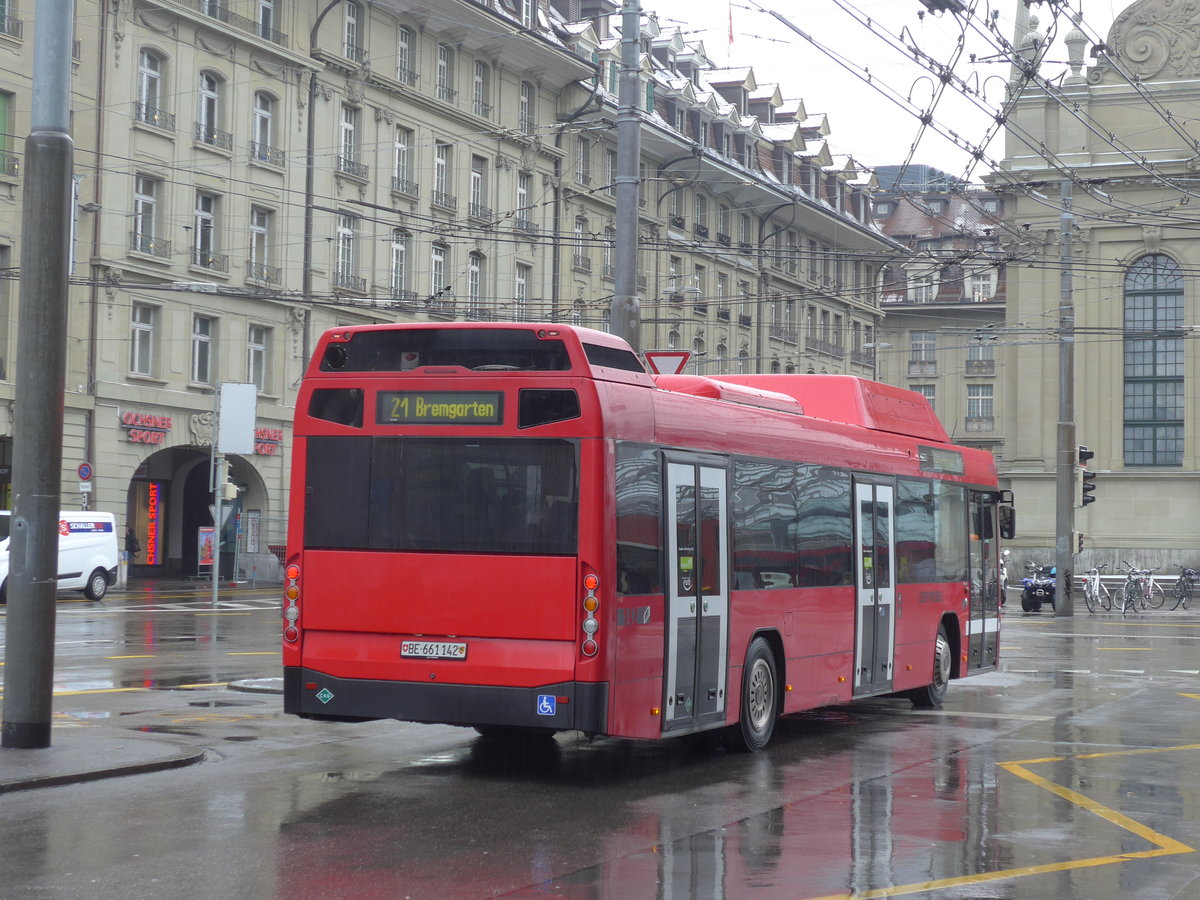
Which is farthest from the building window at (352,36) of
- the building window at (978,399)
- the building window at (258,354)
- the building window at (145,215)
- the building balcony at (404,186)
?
the building window at (978,399)

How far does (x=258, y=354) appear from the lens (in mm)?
45281

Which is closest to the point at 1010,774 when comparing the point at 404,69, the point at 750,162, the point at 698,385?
the point at 698,385

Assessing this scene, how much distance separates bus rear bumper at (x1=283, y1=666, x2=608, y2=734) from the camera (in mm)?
10070

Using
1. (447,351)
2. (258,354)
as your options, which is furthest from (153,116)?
(447,351)

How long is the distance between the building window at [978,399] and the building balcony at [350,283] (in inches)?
2255

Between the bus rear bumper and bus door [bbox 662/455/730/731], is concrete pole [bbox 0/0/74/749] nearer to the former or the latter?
the bus rear bumper

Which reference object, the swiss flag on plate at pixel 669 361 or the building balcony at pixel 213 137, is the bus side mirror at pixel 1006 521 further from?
the building balcony at pixel 213 137

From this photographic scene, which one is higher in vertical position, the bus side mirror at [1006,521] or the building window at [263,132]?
the building window at [263,132]

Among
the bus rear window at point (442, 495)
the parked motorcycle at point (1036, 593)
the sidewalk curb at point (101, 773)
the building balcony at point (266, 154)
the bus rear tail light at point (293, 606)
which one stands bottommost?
the sidewalk curb at point (101, 773)

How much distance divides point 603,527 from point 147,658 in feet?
38.1

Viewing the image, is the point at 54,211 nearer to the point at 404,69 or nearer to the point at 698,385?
the point at 698,385

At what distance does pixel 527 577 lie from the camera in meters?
10.3

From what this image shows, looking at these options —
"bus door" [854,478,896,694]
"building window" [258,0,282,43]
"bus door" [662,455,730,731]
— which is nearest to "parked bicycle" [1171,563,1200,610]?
"building window" [258,0,282,43]

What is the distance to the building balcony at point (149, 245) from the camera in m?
40.3
